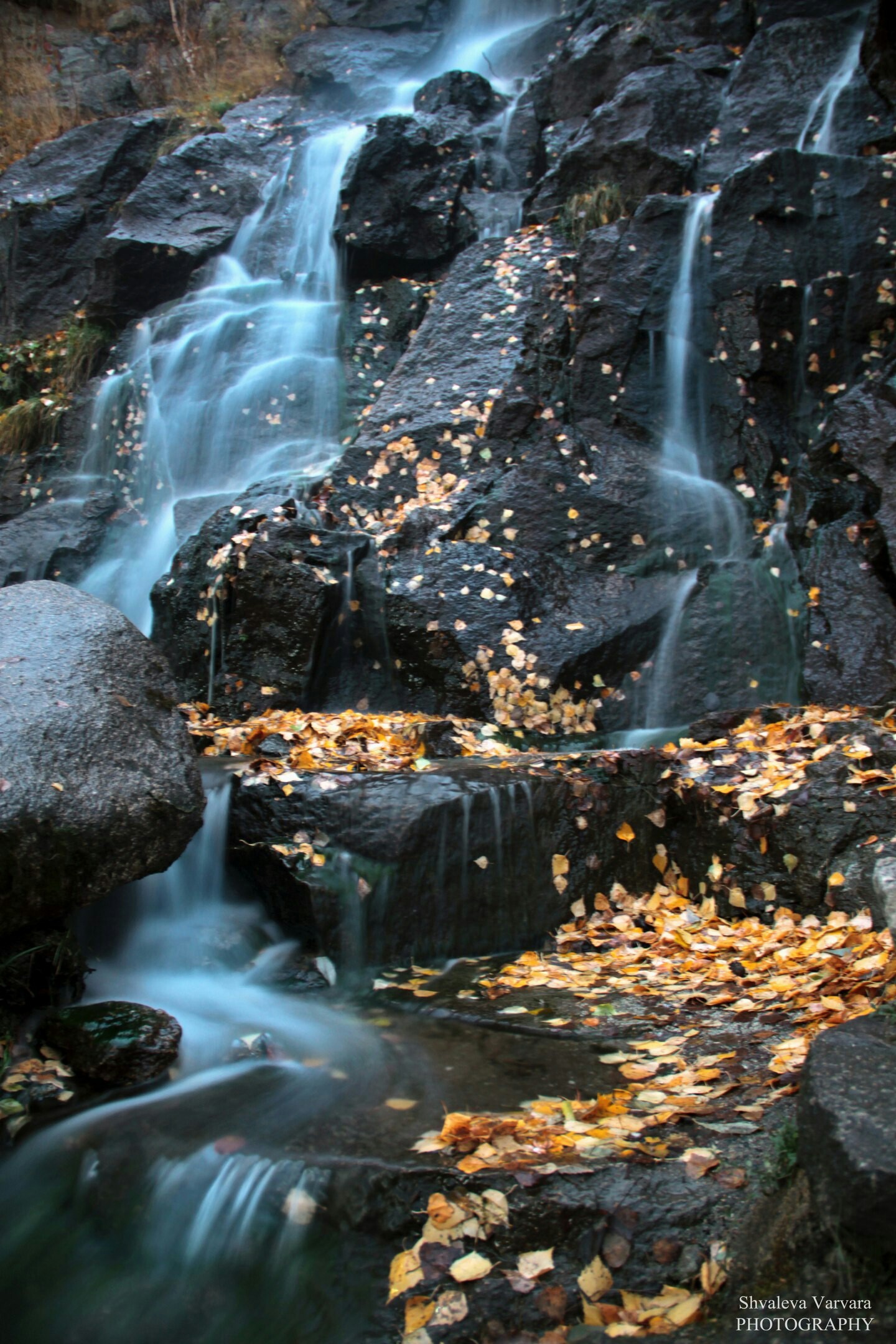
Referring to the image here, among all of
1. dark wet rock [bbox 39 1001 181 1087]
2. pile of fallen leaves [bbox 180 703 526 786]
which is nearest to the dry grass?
pile of fallen leaves [bbox 180 703 526 786]

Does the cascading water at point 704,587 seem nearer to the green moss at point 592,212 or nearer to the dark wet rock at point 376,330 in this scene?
the green moss at point 592,212

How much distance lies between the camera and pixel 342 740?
5836 millimetres

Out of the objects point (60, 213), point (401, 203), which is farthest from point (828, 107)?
point (60, 213)

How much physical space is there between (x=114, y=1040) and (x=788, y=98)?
11.2 metres

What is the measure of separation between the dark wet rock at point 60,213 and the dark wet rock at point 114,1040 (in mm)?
11799

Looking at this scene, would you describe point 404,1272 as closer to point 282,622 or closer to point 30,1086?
point 30,1086

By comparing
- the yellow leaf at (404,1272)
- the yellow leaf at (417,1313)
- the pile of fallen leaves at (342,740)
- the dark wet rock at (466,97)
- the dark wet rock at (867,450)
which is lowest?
the yellow leaf at (417,1313)

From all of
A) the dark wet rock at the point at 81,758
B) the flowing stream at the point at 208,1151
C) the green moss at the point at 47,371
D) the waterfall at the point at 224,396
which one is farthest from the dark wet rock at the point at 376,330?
the flowing stream at the point at 208,1151

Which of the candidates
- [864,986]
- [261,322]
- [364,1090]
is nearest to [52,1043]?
[364,1090]

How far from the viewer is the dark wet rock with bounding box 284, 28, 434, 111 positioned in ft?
52.0

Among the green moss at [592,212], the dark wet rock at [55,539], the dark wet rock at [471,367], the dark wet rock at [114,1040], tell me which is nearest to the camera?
the dark wet rock at [114,1040]

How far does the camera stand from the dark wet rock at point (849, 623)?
249 inches

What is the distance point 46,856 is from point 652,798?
316 centimetres

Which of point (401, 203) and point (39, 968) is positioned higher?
point (401, 203)
